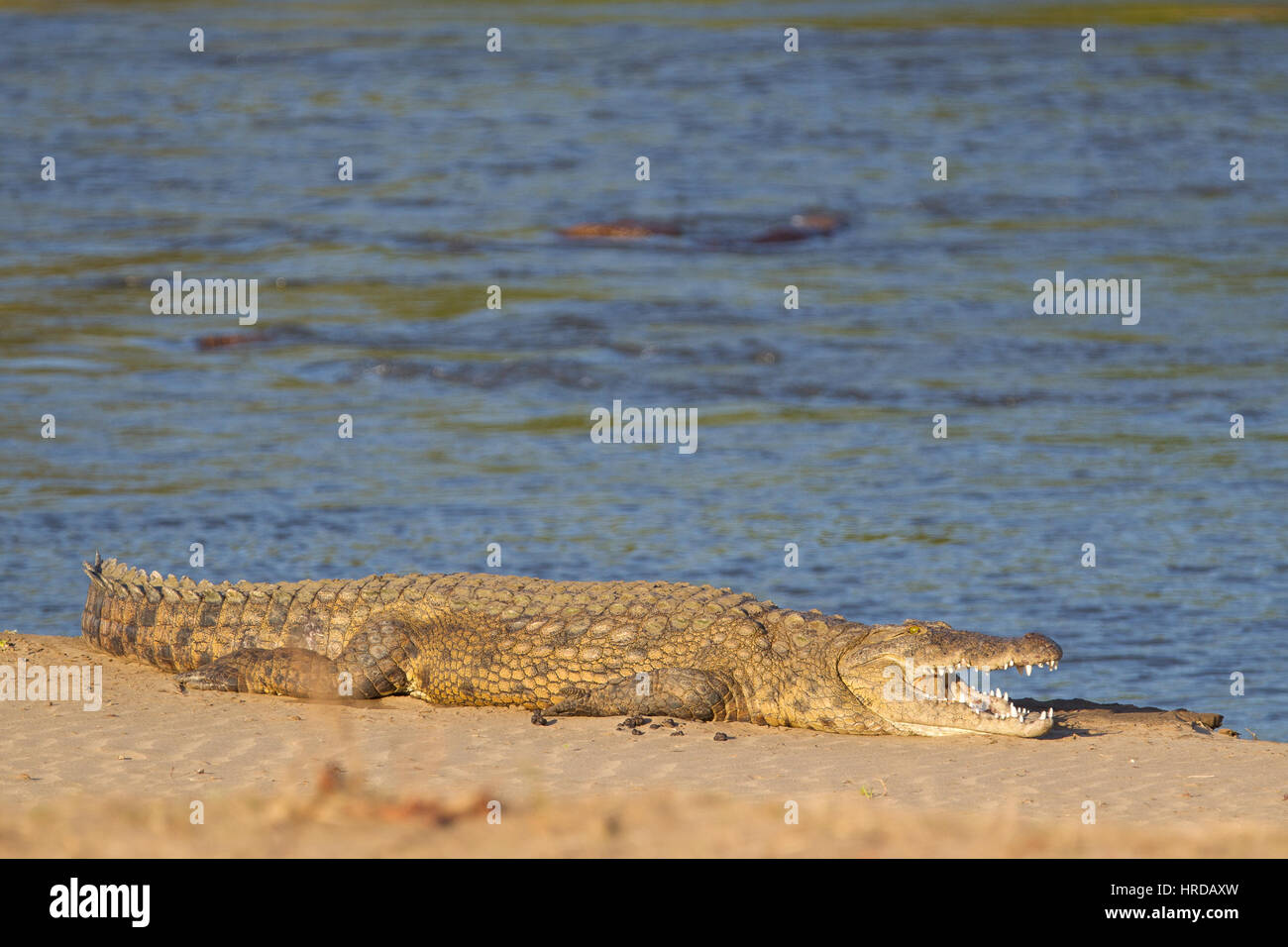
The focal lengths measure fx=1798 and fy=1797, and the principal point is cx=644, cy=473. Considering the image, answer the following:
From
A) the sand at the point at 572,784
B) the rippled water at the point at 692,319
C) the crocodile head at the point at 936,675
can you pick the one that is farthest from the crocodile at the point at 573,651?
the rippled water at the point at 692,319

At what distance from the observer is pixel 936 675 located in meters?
7.63

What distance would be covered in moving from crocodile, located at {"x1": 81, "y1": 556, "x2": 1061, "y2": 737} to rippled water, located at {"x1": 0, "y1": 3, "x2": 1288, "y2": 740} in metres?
1.25

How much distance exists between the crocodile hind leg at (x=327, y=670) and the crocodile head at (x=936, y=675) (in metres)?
2.00

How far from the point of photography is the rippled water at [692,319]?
10.9 metres

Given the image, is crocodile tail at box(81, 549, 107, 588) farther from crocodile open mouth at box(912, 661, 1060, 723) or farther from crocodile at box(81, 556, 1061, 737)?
crocodile open mouth at box(912, 661, 1060, 723)

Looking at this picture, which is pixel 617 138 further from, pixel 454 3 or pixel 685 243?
pixel 454 3

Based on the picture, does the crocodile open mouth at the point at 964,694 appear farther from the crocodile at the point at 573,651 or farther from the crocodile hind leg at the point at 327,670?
the crocodile hind leg at the point at 327,670

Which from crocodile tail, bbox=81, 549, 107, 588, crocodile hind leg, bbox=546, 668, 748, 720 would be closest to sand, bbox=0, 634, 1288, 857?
crocodile hind leg, bbox=546, 668, 748, 720

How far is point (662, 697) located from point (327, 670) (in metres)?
1.52

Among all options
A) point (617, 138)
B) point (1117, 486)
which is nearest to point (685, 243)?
point (617, 138)

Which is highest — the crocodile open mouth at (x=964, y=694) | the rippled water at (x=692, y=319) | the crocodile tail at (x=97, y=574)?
the rippled water at (x=692, y=319)

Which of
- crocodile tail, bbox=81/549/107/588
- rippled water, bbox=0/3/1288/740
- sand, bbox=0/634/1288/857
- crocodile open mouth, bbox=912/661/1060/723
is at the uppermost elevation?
rippled water, bbox=0/3/1288/740

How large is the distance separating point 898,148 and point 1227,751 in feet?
78.0

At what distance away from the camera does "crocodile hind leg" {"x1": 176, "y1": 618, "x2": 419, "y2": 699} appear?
26.4 ft
